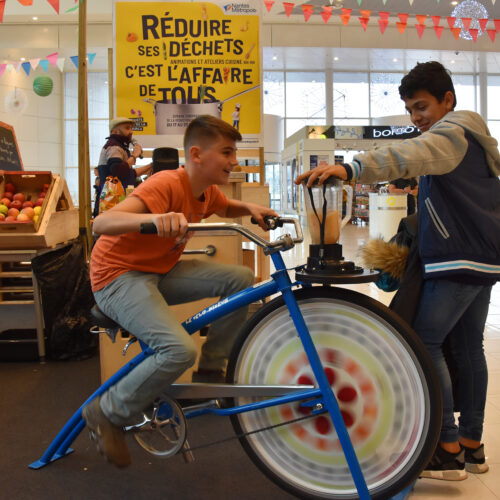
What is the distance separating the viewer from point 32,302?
12.2 feet

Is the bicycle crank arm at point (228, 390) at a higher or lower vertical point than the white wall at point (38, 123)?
lower

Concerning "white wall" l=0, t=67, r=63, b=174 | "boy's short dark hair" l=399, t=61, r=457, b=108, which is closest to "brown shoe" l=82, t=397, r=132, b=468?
"boy's short dark hair" l=399, t=61, r=457, b=108

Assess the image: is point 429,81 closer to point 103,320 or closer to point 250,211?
point 250,211

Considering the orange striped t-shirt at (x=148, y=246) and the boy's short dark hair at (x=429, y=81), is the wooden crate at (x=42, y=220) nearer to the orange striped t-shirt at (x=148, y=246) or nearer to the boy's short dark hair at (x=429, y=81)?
the orange striped t-shirt at (x=148, y=246)

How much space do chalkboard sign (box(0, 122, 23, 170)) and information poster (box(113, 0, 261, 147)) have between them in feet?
5.24

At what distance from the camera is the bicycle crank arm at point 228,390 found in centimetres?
167

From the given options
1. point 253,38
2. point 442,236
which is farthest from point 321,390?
point 253,38

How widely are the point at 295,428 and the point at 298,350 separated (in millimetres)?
254

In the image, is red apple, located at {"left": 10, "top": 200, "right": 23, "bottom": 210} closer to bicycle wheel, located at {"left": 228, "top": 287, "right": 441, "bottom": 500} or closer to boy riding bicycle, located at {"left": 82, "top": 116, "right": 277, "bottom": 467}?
boy riding bicycle, located at {"left": 82, "top": 116, "right": 277, "bottom": 467}

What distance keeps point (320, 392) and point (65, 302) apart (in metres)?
2.59

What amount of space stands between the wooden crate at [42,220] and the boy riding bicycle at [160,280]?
1957mm

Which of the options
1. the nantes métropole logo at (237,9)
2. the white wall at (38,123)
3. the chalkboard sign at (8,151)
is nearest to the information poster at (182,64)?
the nantes métropole logo at (237,9)

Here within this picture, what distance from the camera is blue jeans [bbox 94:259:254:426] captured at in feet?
5.43

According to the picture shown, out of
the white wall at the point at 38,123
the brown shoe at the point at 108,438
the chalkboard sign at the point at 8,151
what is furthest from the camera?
the white wall at the point at 38,123
